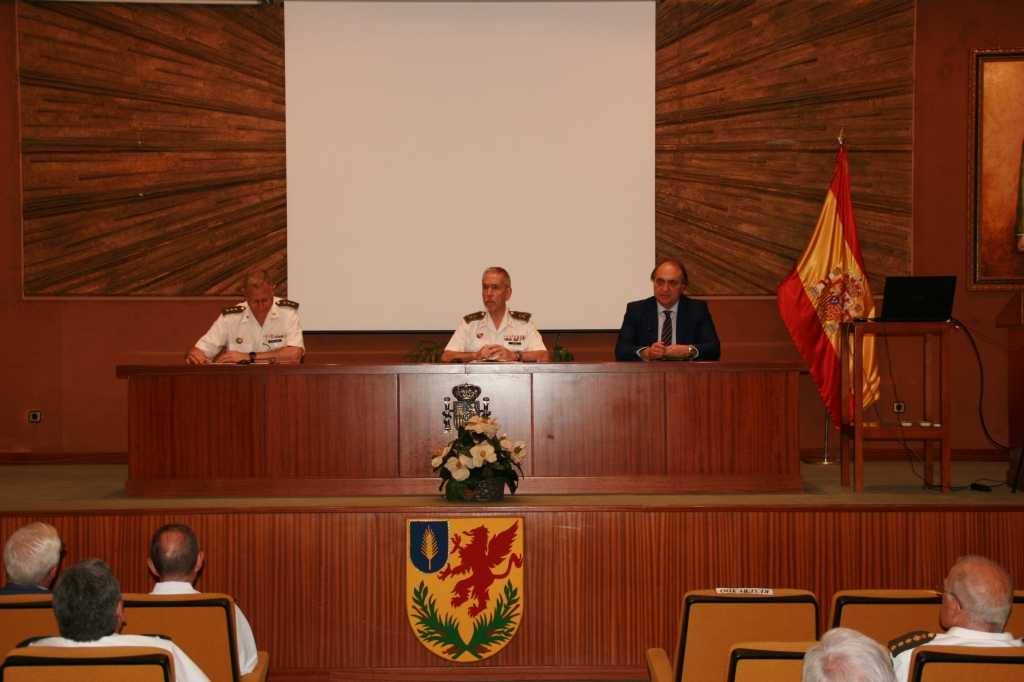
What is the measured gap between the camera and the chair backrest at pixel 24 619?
2494 mm

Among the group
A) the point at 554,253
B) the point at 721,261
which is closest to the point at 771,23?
the point at 721,261

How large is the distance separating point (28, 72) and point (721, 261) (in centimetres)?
535

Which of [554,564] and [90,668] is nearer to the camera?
[90,668]

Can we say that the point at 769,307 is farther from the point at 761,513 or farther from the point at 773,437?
the point at 761,513

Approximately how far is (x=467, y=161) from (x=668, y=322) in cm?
235

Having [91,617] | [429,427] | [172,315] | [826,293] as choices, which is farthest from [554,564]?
[172,315]

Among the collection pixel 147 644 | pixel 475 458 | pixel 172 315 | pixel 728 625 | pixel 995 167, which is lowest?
pixel 728 625

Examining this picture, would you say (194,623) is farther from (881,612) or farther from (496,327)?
(496,327)

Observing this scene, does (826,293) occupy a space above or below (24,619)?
above

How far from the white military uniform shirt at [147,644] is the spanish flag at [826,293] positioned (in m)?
5.01

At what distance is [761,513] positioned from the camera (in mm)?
3965

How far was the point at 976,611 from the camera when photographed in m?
2.21

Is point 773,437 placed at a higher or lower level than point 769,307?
lower

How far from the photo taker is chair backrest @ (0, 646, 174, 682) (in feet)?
6.33
